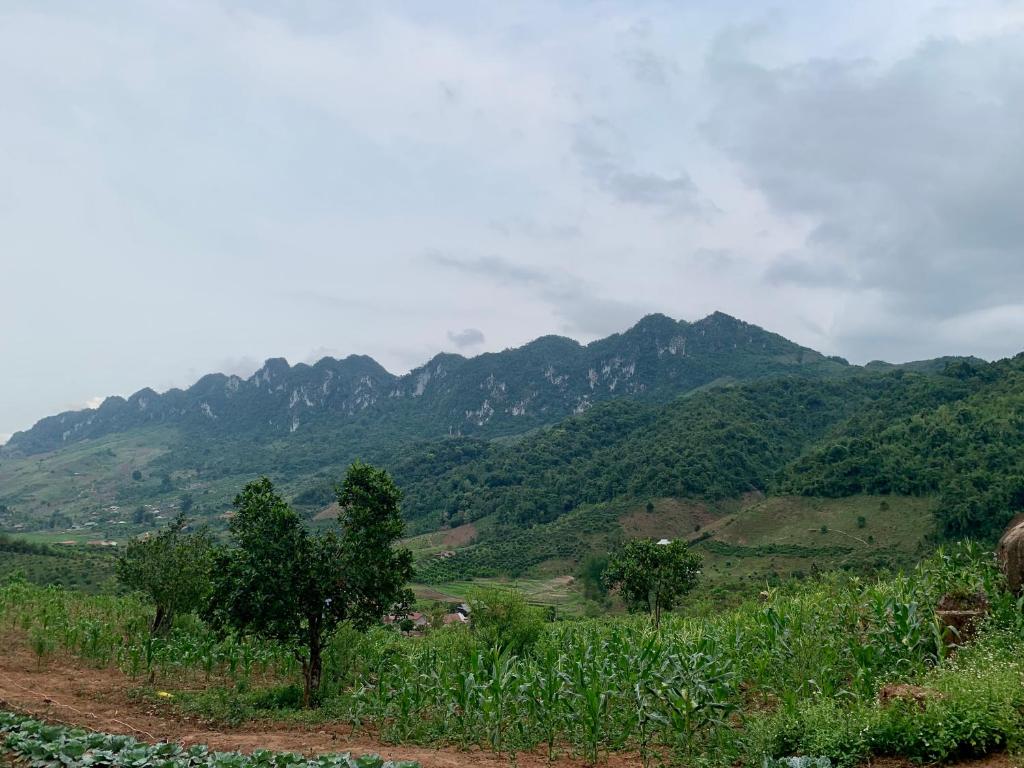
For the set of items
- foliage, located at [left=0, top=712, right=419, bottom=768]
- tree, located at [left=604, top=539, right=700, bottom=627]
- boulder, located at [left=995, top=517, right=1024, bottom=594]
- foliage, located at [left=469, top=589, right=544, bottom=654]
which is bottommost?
tree, located at [left=604, top=539, right=700, bottom=627]

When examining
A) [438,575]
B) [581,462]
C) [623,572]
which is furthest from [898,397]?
[623,572]

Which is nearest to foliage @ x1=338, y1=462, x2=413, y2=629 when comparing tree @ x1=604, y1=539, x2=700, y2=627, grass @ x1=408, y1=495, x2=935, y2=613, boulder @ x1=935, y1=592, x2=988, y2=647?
boulder @ x1=935, y1=592, x2=988, y2=647

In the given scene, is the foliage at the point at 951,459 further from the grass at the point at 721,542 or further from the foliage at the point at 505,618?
the foliage at the point at 505,618

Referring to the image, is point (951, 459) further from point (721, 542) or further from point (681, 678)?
point (681, 678)

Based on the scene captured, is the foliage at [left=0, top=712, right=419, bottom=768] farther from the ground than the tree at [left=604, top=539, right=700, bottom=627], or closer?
farther from the ground

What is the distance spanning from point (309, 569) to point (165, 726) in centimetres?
369

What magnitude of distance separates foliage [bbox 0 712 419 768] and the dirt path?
0.91 m

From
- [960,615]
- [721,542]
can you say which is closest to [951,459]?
[721,542]

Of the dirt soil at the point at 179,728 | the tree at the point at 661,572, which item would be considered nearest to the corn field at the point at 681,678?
the dirt soil at the point at 179,728

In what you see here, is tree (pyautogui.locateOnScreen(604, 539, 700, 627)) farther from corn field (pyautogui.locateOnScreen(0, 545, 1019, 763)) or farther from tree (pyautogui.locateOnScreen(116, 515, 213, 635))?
tree (pyautogui.locateOnScreen(116, 515, 213, 635))

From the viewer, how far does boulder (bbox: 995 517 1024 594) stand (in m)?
9.16

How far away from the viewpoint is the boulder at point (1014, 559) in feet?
30.0

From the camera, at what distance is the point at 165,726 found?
36.3 ft

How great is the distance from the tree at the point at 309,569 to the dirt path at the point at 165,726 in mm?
2065
